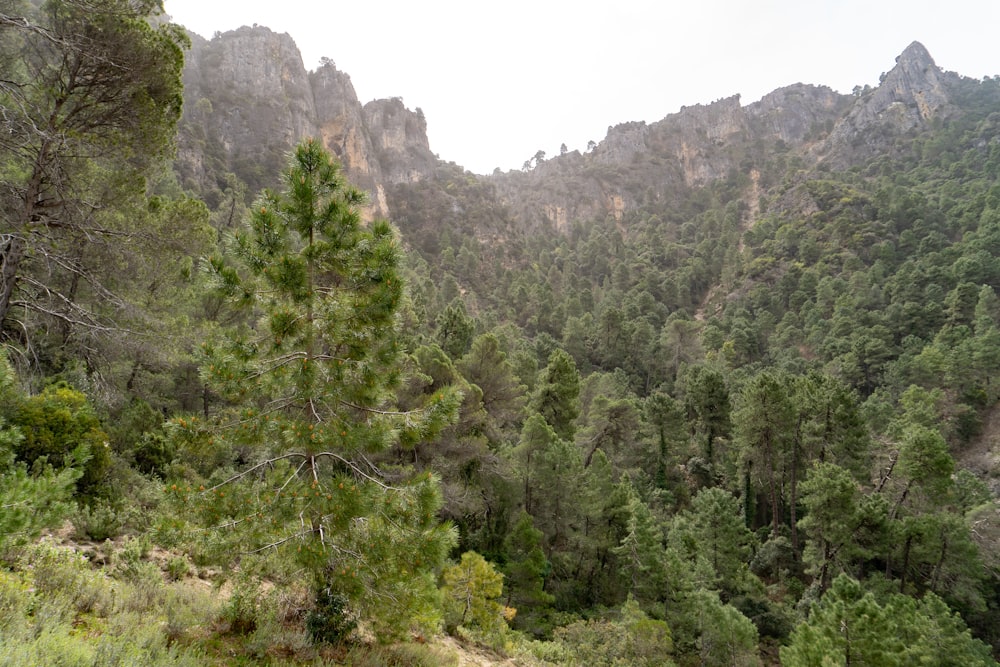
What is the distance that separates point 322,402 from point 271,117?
70216 mm

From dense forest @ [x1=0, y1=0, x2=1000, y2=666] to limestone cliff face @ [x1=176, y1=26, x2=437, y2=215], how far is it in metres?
10.1

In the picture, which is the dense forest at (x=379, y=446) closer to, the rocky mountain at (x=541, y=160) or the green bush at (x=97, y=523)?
the green bush at (x=97, y=523)

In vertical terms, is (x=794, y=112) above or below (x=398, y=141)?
above

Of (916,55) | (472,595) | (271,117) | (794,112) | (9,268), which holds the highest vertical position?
(916,55)

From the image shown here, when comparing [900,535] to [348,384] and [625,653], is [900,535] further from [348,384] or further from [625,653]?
[348,384]

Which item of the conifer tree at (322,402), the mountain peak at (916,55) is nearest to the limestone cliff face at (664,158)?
the mountain peak at (916,55)

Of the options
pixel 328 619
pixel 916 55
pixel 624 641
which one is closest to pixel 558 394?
pixel 624 641

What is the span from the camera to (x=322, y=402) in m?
5.27

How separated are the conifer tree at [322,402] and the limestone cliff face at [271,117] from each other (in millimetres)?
49085

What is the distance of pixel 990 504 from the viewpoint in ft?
66.0

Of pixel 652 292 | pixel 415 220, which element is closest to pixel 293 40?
pixel 415 220

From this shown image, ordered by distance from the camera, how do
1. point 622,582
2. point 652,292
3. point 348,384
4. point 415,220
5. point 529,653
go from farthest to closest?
point 415,220 < point 652,292 < point 622,582 < point 529,653 < point 348,384

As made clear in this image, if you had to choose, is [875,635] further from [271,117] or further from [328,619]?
[271,117]

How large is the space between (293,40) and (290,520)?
89.1 metres
